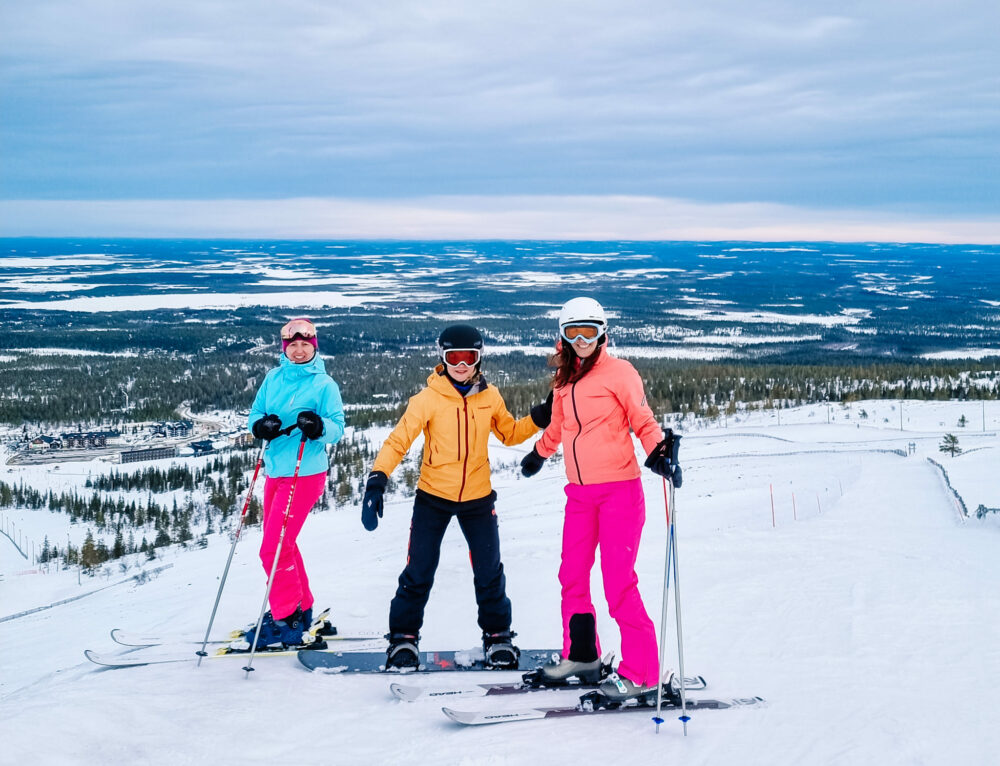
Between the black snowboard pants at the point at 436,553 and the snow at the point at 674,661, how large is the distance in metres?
0.42

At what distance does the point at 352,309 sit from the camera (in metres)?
175

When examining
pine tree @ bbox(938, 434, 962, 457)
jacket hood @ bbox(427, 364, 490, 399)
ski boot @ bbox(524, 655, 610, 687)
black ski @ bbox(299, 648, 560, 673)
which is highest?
jacket hood @ bbox(427, 364, 490, 399)

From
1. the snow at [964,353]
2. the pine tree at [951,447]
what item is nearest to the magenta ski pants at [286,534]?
the pine tree at [951,447]

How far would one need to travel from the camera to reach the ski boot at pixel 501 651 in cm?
463

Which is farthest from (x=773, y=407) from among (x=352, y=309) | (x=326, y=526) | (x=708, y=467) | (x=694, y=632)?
(x=352, y=309)

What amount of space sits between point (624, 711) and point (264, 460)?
282 cm

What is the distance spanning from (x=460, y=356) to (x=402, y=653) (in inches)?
72.3

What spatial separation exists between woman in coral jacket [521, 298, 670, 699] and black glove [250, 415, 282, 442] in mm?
1862

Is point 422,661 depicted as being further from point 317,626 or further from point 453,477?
point 453,477

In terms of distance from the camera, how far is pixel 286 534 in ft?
16.5

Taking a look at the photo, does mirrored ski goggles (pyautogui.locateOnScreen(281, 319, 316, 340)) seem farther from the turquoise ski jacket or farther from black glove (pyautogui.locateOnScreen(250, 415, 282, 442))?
black glove (pyautogui.locateOnScreen(250, 415, 282, 442))

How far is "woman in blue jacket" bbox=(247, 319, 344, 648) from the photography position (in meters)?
5.07

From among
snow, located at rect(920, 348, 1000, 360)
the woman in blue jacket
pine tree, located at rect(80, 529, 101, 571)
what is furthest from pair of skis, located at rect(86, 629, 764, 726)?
snow, located at rect(920, 348, 1000, 360)

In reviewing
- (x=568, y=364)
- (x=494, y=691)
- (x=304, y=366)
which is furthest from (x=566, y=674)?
(x=304, y=366)
